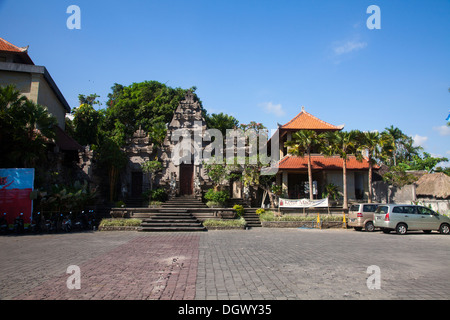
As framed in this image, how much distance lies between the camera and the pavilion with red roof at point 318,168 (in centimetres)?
2495

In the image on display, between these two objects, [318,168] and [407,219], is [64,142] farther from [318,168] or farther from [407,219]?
[407,219]

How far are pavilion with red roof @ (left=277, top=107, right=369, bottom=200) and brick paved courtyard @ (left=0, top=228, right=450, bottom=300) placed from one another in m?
14.7

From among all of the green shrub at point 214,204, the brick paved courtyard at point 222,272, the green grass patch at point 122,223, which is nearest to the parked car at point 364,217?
the brick paved courtyard at point 222,272

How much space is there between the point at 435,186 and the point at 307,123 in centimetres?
1246

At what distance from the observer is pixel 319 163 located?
25.2 m

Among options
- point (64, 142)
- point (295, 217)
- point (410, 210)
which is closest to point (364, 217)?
point (410, 210)

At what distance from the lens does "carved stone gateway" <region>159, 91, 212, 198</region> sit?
25.7 m

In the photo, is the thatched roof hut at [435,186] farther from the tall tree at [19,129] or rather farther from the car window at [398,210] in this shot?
the tall tree at [19,129]

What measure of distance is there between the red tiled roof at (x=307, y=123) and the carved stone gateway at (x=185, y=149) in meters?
7.54

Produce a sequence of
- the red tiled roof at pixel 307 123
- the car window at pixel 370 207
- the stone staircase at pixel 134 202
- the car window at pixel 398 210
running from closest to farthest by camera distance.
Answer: the car window at pixel 398 210 < the car window at pixel 370 207 < the stone staircase at pixel 134 202 < the red tiled roof at pixel 307 123

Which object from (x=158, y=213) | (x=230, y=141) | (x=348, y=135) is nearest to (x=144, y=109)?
(x=230, y=141)

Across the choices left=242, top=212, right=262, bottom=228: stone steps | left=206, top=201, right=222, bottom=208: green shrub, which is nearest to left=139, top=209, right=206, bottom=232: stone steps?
left=206, top=201, right=222, bottom=208: green shrub
